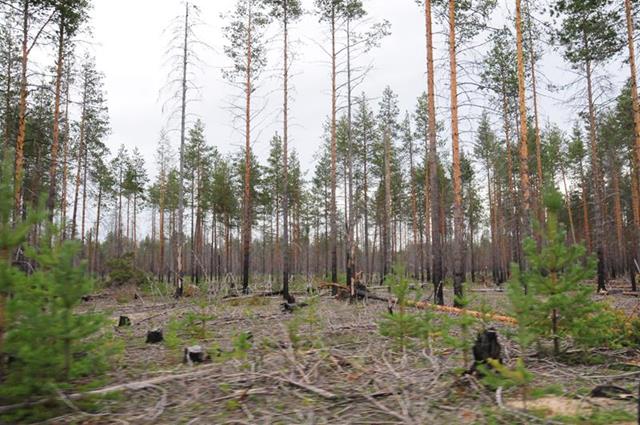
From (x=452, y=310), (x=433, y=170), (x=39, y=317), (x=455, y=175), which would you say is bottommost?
(x=452, y=310)

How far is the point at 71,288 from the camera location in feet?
11.3

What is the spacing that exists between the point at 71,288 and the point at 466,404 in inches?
148

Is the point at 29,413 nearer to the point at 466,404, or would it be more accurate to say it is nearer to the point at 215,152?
the point at 466,404

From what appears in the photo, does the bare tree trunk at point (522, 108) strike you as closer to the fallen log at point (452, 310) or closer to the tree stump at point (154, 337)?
the fallen log at point (452, 310)

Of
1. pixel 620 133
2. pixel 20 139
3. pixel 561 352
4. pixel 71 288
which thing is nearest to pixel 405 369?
pixel 561 352

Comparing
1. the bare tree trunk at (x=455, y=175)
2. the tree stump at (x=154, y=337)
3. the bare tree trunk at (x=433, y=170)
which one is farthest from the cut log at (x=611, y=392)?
the bare tree trunk at (x=433, y=170)

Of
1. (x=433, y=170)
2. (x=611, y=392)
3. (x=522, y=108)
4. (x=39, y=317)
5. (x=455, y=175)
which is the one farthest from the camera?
(x=522, y=108)

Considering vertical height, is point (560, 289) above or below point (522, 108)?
below

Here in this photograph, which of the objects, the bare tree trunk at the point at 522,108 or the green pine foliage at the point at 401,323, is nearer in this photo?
the green pine foliage at the point at 401,323

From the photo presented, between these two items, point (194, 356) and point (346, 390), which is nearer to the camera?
point (346, 390)

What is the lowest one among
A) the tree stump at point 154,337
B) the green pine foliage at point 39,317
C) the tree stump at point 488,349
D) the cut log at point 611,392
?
the tree stump at point 154,337

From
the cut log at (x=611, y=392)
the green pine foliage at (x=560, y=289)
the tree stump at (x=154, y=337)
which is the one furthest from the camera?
the tree stump at (x=154, y=337)

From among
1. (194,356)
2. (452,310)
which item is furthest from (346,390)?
(452,310)

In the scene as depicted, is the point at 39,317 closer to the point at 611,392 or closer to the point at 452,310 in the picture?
the point at 611,392
